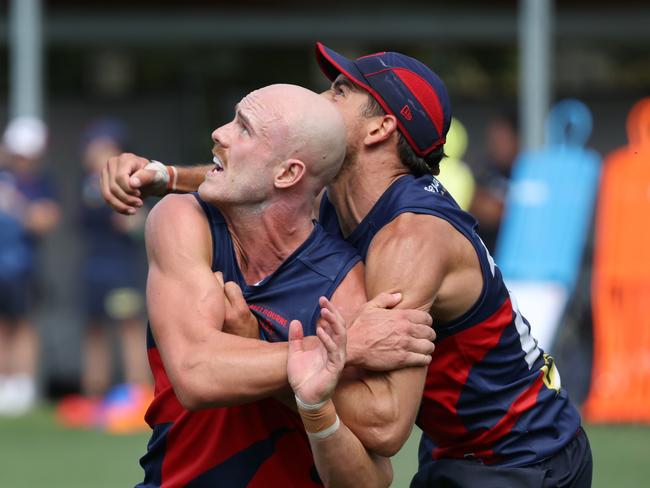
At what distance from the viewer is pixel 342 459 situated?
4.09m

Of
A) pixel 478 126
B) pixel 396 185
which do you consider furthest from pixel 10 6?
pixel 396 185

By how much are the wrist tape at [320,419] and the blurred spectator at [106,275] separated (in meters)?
8.20

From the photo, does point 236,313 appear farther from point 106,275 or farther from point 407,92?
point 106,275

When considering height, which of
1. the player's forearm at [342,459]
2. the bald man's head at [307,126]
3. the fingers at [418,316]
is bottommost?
the player's forearm at [342,459]

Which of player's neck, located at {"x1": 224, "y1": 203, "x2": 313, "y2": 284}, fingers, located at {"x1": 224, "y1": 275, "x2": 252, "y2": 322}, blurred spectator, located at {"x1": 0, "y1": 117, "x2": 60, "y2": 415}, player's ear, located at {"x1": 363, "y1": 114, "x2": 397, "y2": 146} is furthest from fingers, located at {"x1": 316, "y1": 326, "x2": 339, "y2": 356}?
blurred spectator, located at {"x1": 0, "y1": 117, "x2": 60, "y2": 415}

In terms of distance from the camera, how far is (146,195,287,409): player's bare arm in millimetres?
4102

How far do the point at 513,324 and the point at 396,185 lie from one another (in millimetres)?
628

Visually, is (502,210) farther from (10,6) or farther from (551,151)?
(10,6)

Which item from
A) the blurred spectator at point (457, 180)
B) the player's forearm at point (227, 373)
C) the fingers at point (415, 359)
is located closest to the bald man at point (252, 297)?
the player's forearm at point (227, 373)

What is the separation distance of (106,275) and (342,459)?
8491 mm

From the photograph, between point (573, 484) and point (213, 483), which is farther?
point (573, 484)

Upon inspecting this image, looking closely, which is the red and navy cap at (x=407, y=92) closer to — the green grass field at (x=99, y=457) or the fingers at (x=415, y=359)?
the fingers at (x=415, y=359)

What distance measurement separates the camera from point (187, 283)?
424cm

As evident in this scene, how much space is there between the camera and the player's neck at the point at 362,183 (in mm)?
4656
